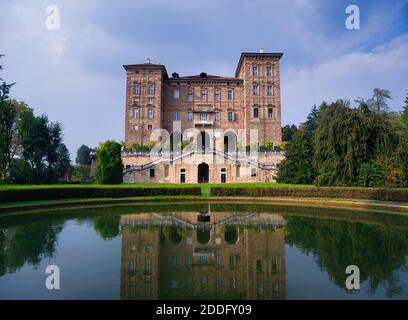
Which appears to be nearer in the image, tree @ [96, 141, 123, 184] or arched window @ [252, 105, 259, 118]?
tree @ [96, 141, 123, 184]

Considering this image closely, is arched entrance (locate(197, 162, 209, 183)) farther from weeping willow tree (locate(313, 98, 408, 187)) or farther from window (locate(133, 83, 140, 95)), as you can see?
window (locate(133, 83, 140, 95))

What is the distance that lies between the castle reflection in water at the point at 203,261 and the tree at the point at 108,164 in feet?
54.5

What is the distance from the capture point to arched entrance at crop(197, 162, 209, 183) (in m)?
36.8

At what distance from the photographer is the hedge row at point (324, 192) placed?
18.8 metres

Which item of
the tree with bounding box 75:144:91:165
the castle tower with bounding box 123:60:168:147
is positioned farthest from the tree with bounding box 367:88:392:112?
the tree with bounding box 75:144:91:165

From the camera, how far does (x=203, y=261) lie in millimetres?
7203

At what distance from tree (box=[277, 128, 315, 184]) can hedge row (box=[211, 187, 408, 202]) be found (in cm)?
639

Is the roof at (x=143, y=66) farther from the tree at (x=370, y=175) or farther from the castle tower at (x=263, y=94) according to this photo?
the tree at (x=370, y=175)

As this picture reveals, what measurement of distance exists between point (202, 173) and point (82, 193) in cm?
1831

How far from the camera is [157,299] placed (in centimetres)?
503

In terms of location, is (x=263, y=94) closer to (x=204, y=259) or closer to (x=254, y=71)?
(x=254, y=71)

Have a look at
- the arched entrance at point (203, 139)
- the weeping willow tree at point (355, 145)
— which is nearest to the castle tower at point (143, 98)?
the arched entrance at point (203, 139)
